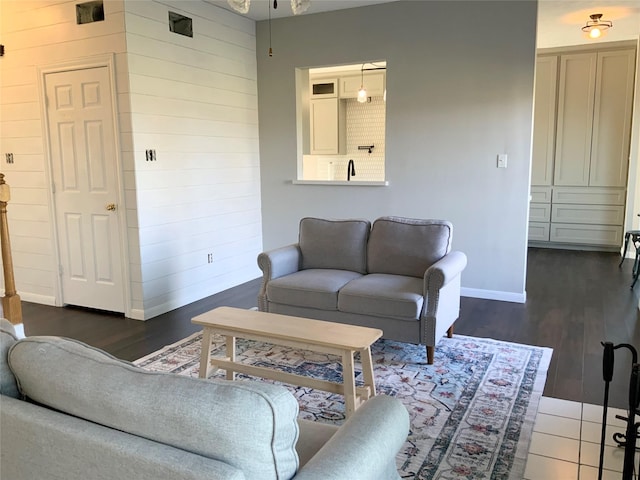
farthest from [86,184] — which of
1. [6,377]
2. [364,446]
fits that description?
[364,446]

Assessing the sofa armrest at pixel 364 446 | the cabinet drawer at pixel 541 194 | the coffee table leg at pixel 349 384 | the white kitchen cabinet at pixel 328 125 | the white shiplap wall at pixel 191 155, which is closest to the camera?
the sofa armrest at pixel 364 446

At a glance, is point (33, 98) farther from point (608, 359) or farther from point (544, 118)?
point (544, 118)

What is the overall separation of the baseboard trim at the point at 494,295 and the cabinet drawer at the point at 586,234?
115 inches

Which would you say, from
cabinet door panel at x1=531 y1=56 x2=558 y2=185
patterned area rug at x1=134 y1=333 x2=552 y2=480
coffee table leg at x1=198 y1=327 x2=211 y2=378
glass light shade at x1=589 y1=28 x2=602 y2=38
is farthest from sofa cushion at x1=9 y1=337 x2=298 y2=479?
cabinet door panel at x1=531 y1=56 x2=558 y2=185

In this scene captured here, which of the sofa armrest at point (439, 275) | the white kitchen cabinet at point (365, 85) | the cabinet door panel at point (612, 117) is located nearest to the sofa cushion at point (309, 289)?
the sofa armrest at point (439, 275)

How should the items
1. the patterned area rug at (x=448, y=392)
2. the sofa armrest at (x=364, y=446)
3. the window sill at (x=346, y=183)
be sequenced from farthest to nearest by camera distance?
the window sill at (x=346, y=183)
the patterned area rug at (x=448, y=392)
the sofa armrest at (x=364, y=446)

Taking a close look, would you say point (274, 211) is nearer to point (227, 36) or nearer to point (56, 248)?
point (227, 36)

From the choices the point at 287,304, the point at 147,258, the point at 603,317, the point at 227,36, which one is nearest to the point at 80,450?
the point at 287,304

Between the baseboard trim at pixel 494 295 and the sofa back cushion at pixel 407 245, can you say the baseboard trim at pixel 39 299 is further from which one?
the baseboard trim at pixel 494 295

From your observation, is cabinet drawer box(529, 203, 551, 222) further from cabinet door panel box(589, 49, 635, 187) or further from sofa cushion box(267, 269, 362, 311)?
sofa cushion box(267, 269, 362, 311)

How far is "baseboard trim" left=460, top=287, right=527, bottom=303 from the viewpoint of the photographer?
188 inches

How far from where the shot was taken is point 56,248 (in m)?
4.67

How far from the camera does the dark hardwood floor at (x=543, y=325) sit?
10.5 ft

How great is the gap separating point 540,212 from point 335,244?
15.1 feet
